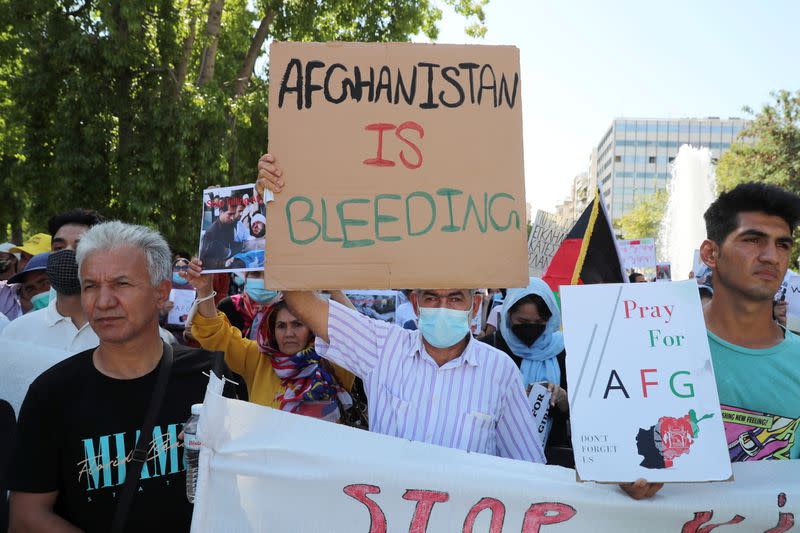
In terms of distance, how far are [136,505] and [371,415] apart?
869 mm

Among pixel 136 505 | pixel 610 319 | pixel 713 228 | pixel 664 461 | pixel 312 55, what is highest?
pixel 312 55

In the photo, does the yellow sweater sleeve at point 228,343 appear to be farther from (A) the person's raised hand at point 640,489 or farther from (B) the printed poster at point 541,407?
(A) the person's raised hand at point 640,489

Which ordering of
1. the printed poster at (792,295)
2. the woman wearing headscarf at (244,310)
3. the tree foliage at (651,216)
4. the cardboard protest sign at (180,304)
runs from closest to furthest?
the woman wearing headscarf at (244,310) → the cardboard protest sign at (180,304) → the printed poster at (792,295) → the tree foliage at (651,216)

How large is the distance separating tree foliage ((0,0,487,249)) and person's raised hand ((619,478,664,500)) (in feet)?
34.6

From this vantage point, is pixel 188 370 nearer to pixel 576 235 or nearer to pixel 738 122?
pixel 576 235

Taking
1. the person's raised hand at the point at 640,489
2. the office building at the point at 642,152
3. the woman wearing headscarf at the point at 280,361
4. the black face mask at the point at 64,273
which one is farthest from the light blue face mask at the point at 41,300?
the office building at the point at 642,152

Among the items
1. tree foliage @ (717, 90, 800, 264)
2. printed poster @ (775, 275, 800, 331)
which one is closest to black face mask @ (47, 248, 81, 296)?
printed poster @ (775, 275, 800, 331)

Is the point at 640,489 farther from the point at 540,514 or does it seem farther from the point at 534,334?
the point at 534,334

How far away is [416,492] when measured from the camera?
90.8 inches

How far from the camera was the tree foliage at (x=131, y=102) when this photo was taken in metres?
11.8

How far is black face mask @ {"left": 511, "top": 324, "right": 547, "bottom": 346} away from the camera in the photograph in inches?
162

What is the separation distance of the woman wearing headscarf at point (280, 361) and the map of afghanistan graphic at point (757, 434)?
1667 mm

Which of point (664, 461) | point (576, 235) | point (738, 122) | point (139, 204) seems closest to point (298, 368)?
point (576, 235)

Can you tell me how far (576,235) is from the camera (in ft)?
12.4
